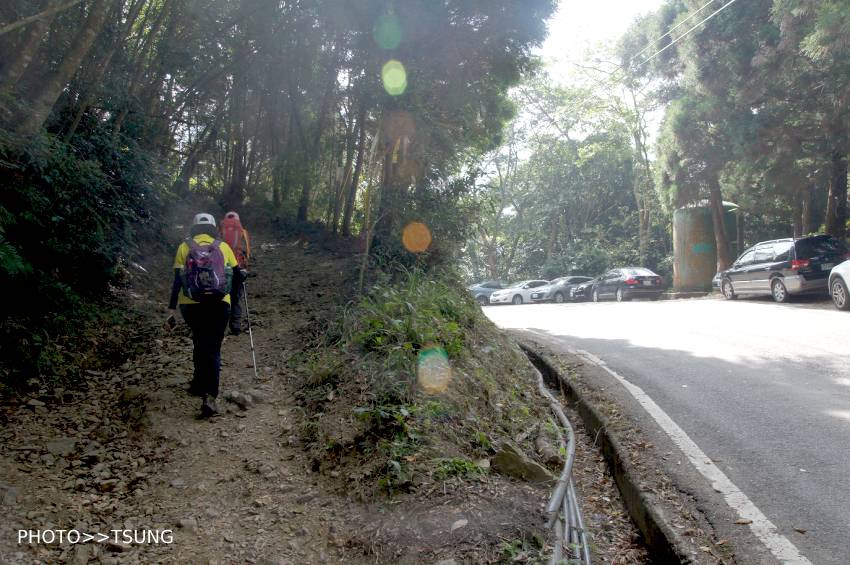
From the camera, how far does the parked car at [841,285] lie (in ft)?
40.9

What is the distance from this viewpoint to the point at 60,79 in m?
5.17

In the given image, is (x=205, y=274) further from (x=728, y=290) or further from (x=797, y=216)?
(x=797, y=216)

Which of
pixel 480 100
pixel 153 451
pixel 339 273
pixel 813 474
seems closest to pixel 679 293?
pixel 480 100

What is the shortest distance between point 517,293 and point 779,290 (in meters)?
17.5

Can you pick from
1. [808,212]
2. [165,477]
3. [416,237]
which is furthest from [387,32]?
[808,212]

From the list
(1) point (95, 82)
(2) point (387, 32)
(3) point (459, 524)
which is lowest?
(3) point (459, 524)

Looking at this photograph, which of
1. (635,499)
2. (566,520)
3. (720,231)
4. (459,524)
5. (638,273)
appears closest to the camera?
(459,524)

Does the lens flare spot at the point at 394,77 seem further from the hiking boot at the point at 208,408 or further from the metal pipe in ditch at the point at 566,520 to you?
the metal pipe in ditch at the point at 566,520

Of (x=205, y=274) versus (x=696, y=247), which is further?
(x=696, y=247)

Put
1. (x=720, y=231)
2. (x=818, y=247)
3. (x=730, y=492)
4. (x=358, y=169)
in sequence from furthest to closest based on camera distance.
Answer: (x=720, y=231)
(x=818, y=247)
(x=358, y=169)
(x=730, y=492)

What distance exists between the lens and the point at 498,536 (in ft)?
11.1

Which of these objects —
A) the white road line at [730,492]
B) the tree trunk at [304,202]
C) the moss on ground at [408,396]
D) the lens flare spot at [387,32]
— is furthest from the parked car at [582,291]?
the white road line at [730,492]

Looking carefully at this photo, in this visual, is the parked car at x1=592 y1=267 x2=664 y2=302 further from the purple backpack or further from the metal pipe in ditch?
the purple backpack

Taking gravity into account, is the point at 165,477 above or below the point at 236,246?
below
